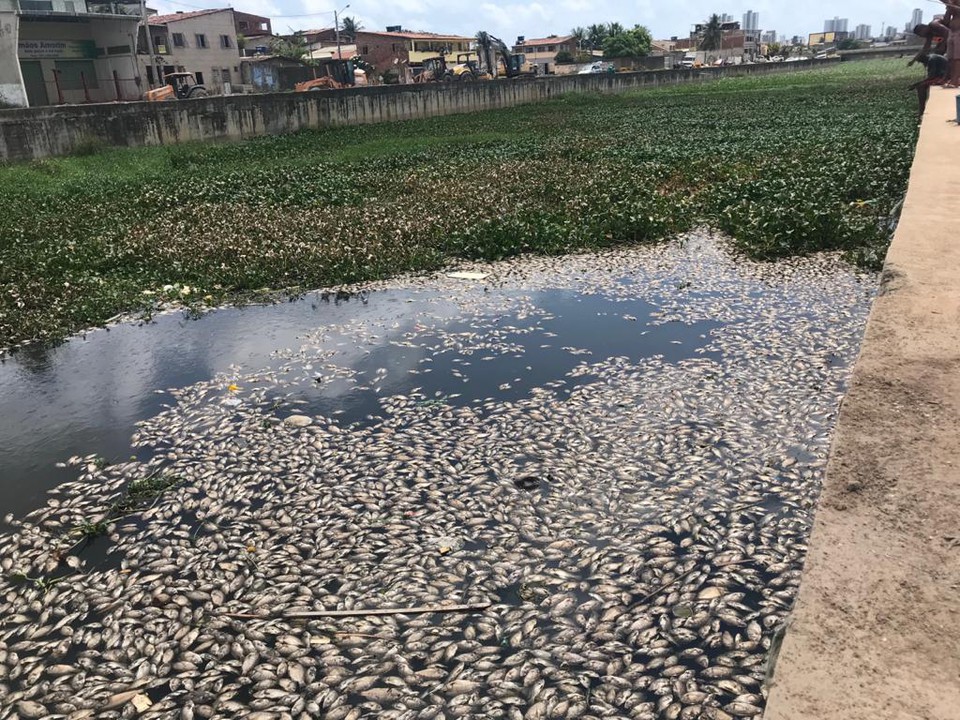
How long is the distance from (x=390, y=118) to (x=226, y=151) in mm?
14849

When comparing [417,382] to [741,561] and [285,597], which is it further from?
[741,561]

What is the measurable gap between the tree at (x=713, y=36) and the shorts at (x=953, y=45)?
366 feet

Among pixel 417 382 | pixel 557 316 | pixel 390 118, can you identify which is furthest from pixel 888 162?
pixel 390 118

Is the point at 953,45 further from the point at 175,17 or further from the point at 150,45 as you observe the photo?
the point at 175,17

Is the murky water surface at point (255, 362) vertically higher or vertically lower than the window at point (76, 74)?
lower

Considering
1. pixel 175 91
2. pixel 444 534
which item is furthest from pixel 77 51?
pixel 444 534

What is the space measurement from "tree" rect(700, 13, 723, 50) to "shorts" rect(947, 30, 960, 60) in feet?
366

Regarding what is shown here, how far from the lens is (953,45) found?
24812mm

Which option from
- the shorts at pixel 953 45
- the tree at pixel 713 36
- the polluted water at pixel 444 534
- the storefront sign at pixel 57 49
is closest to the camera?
the polluted water at pixel 444 534

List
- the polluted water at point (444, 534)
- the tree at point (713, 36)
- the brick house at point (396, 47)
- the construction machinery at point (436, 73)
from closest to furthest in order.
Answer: the polluted water at point (444, 534)
the construction machinery at point (436, 73)
the brick house at point (396, 47)
the tree at point (713, 36)

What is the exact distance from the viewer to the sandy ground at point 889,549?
274cm

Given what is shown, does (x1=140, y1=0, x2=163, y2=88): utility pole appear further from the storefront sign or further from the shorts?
the shorts

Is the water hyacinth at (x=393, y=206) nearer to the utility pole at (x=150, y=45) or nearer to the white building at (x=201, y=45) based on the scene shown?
the utility pole at (x=150, y=45)

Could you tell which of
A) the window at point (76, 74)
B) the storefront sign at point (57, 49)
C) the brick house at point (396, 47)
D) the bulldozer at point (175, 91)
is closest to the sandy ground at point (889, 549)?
the bulldozer at point (175, 91)
